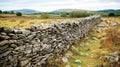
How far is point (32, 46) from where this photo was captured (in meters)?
6.91

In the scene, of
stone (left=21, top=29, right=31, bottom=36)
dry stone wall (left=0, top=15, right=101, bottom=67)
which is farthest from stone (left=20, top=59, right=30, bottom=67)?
stone (left=21, top=29, right=31, bottom=36)

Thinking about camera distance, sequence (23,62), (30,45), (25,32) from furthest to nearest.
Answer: (30,45) → (25,32) → (23,62)

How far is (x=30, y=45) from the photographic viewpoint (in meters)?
6.78

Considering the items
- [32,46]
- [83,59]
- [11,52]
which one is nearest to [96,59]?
[83,59]

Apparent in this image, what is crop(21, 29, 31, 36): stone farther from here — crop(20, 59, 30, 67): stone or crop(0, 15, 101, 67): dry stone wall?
crop(20, 59, 30, 67): stone

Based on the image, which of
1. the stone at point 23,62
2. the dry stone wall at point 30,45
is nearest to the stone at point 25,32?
the dry stone wall at point 30,45

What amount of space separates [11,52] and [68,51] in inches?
196

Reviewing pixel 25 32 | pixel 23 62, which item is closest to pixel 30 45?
pixel 25 32

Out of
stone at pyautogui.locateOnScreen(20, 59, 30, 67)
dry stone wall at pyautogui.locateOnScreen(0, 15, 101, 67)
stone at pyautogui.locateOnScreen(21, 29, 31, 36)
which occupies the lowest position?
stone at pyautogui.locateOnScreen(20, 59, 30, 67)

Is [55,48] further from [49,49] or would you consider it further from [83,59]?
[83,59]

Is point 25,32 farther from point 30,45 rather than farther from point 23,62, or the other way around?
point 23,62

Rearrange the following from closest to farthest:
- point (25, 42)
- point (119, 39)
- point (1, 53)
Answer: point (1, 53) → point (25, 42) → point (119, 39)

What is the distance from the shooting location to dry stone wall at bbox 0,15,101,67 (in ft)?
18.3

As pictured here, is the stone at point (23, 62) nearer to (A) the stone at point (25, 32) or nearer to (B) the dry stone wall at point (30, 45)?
(B) the dry stone wall at point (30, 45)
